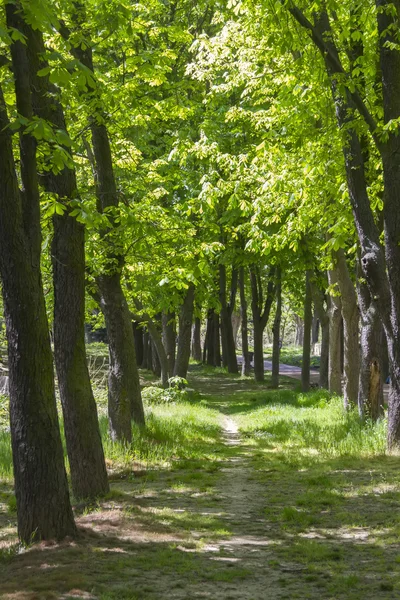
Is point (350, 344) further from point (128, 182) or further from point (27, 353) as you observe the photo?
point (27, 353)

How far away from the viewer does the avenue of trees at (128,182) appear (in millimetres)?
6289

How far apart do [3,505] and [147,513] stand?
2.30m

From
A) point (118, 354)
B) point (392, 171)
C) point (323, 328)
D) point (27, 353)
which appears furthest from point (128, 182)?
point (323, 328)

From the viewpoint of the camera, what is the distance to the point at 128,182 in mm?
13141

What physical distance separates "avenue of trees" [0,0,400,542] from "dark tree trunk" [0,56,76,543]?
14 millimetres

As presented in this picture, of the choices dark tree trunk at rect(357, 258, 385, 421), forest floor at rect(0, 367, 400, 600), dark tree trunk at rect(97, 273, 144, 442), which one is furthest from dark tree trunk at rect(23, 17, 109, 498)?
dark tree trunk at rect(357, 258, 385, 421)

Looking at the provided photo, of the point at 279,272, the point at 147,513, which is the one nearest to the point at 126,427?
the point at 147,513

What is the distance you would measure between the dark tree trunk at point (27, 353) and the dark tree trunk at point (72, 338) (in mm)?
1482

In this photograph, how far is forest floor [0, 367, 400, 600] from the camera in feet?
17.2

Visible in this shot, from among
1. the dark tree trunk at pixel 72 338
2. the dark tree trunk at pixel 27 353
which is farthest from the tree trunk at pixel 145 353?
the dark tree trunk at pixel 27 353

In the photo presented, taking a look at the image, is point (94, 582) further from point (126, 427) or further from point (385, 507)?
point (126, 427)

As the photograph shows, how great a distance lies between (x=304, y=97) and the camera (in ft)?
38.8

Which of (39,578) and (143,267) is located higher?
(143,267)

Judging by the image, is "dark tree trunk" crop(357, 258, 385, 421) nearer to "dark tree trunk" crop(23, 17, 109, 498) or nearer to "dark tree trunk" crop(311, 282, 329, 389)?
"dark tree trunk" crop(23, 17, 109, 498)
